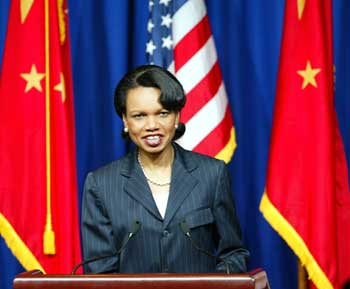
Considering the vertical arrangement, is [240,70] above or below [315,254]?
above

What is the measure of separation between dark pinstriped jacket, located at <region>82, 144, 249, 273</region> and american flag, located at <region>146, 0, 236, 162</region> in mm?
1080

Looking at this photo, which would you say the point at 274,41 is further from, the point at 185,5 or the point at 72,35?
the point at 72,35

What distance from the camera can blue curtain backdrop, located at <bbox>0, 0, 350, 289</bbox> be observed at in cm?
379

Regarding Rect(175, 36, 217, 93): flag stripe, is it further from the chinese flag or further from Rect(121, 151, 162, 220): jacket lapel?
Rect(121, 151, 162, 220): jacket lapel

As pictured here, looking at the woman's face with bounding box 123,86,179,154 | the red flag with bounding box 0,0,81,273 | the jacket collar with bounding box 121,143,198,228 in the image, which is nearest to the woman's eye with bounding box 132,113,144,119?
the woman's face with bounding box 123,86,179,154

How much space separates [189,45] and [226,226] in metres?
1.37

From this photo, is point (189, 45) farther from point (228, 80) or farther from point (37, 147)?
point (37, 147)

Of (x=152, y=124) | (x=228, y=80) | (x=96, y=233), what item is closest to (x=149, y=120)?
(x=152, y=124)

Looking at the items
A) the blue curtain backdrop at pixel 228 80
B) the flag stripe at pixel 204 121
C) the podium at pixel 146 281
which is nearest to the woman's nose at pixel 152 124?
the podium at pixel 146 281

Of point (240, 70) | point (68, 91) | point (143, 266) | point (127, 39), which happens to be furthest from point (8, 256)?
point (143, 266)

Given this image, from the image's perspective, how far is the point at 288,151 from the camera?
3.24m

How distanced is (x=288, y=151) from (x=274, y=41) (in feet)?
2.47

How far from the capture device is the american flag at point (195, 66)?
133 inches

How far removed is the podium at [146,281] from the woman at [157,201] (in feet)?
1.64
